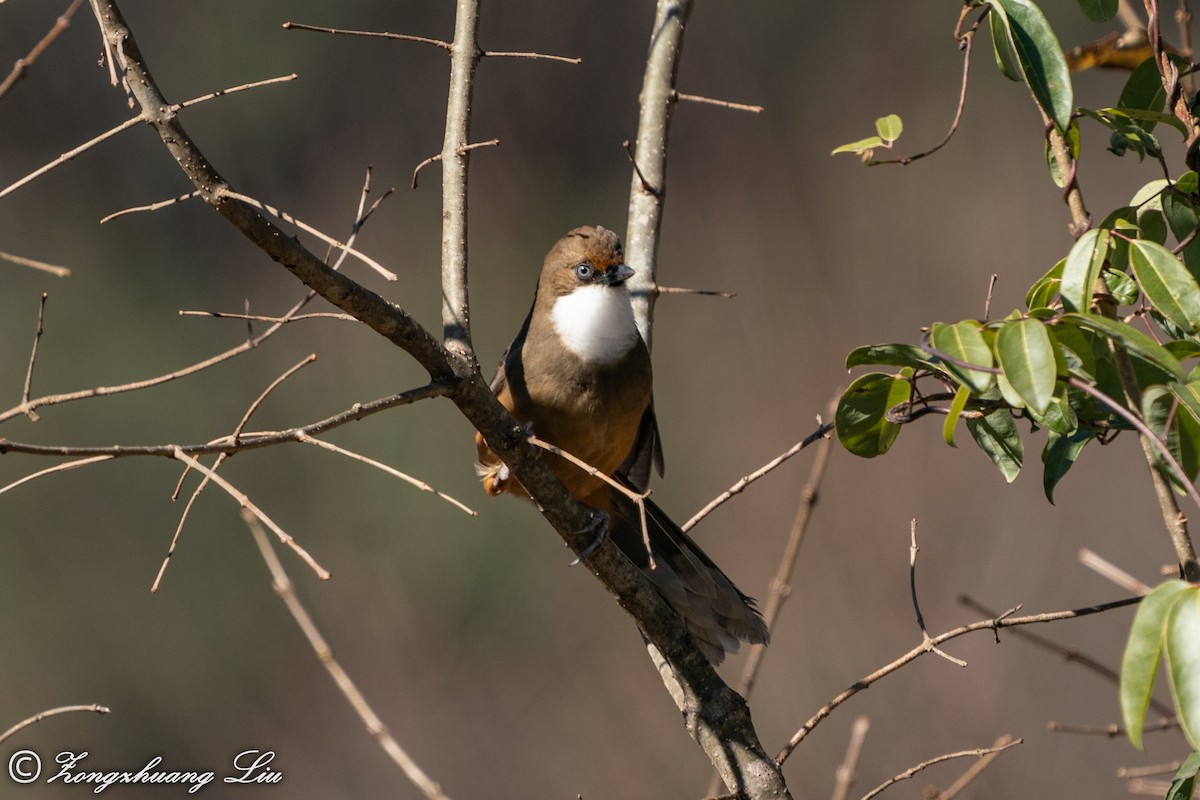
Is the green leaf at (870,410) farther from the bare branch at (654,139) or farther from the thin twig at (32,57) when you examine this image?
the bare branch at (654,139)

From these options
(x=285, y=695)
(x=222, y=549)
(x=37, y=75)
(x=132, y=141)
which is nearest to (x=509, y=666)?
(x=285, y=695)

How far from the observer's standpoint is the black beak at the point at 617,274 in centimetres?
373

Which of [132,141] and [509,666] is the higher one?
[132,141]

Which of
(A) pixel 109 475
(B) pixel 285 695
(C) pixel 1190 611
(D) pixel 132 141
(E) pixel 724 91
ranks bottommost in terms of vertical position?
(C) pixel 1190 611

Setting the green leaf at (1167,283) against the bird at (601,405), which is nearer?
the green leaf at (1167,283)

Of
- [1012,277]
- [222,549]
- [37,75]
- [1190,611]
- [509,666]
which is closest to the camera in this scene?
[1190,611]

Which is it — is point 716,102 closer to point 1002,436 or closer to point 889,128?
point 889,128

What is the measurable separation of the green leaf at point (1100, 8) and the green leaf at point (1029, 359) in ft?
3.13

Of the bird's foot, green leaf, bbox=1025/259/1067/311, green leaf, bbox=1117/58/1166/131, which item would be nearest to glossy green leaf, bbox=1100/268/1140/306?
A: green leaf, bbox=1025/259/1067/311

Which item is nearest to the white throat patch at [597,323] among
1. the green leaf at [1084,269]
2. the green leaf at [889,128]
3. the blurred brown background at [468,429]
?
the green leaf at [889,128]

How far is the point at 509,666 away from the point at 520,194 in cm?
418

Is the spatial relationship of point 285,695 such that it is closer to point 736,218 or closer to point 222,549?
point 222,549

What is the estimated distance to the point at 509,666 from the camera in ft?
29.4

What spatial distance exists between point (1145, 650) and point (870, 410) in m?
0.79
